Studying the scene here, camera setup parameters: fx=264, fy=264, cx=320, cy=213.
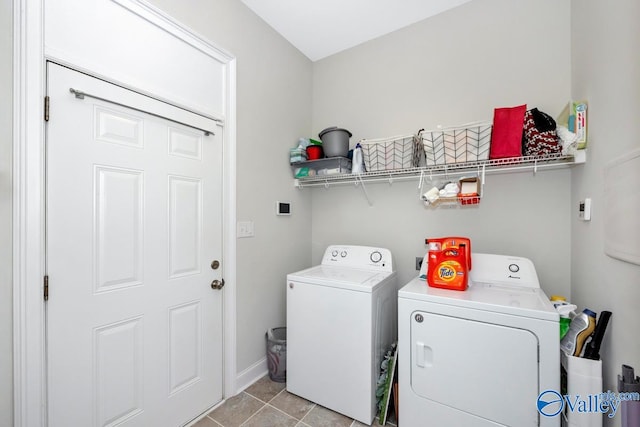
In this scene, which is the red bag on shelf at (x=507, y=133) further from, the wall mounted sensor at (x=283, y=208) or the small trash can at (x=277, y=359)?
the small trash can at (x=277, y=359)

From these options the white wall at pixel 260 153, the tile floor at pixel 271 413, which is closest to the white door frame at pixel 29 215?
the white wall at pixel 260 153

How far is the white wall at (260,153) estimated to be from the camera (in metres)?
1.91

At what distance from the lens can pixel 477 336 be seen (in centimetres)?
132

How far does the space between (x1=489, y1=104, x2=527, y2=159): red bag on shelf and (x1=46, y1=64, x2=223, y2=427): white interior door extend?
182 centimetres

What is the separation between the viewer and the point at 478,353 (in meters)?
1.32

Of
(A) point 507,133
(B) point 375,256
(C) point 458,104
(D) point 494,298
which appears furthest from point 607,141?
(B) point 375,256

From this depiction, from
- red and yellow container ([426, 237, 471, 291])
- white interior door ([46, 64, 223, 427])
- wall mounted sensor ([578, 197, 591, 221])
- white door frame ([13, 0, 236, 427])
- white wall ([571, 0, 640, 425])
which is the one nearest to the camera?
white wall ([571, 0, 640, 425])

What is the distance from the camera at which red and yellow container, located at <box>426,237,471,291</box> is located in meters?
1.54

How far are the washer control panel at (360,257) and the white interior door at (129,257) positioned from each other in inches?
36.2

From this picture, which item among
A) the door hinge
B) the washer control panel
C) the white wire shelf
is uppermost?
the door hinge

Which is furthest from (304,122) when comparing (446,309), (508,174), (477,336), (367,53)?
(477,336)

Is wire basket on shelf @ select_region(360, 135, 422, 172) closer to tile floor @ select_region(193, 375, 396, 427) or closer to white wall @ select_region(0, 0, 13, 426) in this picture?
tile floor @ select_region(193, 375, 396, 427)

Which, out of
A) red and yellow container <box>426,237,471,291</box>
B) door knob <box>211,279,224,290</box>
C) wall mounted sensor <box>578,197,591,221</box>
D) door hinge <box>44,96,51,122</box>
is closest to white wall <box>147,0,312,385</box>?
door knob <box>211,279,224,290</box>

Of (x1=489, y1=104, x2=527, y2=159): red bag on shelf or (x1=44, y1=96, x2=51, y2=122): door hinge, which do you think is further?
(x1=489, y1=104, x2=527, y2=159): red bag on shelf
